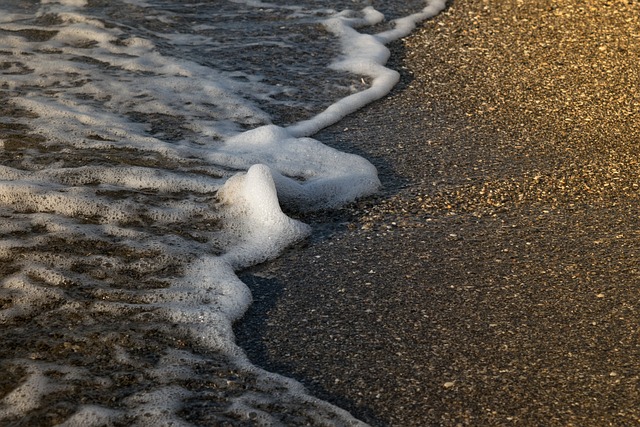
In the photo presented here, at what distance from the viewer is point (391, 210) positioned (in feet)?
13.0

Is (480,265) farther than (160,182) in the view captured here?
No

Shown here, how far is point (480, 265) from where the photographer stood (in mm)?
3465

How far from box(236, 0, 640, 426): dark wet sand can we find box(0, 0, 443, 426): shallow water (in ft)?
0.53

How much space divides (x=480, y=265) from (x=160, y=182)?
160 centimetres

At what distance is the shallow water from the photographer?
2.79 m

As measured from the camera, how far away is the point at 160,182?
421 centimetres

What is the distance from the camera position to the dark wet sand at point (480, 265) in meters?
2.76

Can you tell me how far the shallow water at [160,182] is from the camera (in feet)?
9.16

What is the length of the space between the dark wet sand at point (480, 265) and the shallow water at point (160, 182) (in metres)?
0.16

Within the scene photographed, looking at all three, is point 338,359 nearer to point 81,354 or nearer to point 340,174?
point 81,354

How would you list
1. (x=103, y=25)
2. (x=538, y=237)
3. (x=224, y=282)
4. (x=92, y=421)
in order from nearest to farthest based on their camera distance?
1. (x=92, y=421)
2. (x=224, y=282)
3. (x=538, y=237)
4. (x=103, y=25)

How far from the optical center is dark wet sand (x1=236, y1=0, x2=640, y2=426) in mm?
2762

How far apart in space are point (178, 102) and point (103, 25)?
155 cm

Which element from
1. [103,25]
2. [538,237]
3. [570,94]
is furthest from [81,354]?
[103,25]
